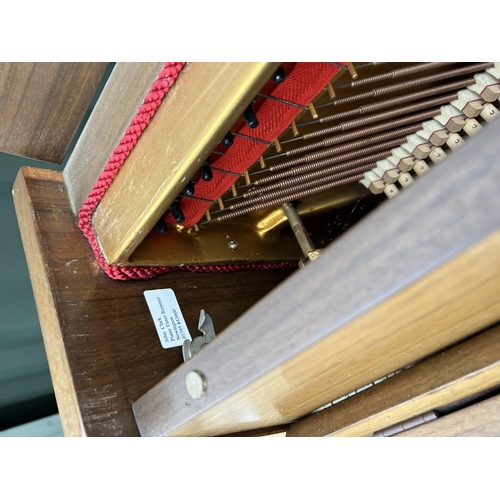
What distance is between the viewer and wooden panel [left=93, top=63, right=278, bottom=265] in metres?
0.82

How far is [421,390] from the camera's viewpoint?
0.86 meters

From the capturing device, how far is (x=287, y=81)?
92 cm

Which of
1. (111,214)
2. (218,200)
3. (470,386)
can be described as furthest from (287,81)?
(470,386)

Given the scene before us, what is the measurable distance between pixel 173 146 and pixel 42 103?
14.9 inches

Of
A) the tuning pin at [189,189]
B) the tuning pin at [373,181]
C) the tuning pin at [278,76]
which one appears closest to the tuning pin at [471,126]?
the tuning pin at [373,181]

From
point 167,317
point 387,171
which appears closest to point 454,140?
point 387,171

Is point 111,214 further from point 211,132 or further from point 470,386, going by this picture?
point 470,386

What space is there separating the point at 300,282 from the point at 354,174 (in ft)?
2.00

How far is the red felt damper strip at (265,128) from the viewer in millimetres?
918

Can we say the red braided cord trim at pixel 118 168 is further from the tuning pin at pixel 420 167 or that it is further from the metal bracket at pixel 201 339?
the tuning pin at pixel 420 167

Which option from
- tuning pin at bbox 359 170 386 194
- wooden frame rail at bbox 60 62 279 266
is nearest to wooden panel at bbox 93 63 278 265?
wooden frame rail at bbox 60 62 279 266

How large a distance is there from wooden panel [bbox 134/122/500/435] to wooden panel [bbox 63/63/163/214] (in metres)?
0.48

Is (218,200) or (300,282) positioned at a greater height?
(218,200)

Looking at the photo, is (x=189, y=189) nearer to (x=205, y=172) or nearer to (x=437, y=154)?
(x=205, y=172)
